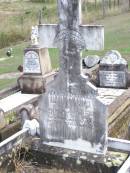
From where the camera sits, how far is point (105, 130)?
6.21 metres

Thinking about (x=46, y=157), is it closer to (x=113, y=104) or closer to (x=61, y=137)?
(x=61, y=137)

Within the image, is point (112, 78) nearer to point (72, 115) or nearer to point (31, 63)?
point (31, 63)

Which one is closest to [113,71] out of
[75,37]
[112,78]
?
[112,78]

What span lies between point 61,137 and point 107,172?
35.2 inches

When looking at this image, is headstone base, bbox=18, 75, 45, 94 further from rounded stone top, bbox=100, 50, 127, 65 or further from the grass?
rounded stone top, bbox=100, 50, 127, 65

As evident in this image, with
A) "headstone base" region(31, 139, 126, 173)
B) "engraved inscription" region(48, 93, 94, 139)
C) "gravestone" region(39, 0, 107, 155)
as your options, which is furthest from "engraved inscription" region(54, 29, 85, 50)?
"headstone base" region(31, 139, 126, 173)

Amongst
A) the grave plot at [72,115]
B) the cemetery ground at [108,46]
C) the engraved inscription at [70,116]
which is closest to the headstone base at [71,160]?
the grave plot at [72,115]

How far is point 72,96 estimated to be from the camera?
6297mm

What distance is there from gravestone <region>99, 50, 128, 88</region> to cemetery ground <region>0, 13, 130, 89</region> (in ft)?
9.78

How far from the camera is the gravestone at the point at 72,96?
616cm

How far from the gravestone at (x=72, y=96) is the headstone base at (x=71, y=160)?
0.13m

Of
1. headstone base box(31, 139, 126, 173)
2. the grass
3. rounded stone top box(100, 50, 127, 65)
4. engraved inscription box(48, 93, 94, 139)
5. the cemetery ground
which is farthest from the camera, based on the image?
the cemetery ground

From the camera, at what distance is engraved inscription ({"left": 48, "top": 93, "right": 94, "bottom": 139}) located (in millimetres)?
6246

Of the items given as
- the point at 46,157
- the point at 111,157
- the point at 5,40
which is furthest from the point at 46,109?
the point at 5,40
